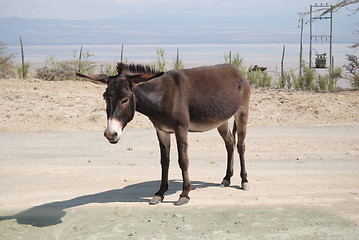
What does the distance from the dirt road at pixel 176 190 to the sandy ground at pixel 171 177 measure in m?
0.02

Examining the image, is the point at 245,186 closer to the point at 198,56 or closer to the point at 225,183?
the point at 225,183

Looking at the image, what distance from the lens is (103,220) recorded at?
7238mm

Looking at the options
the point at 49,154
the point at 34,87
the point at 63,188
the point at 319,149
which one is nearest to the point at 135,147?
the point at 49,154

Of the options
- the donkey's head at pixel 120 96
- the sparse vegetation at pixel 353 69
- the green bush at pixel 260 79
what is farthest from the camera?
the green bush at pixel 260 79

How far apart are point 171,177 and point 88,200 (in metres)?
1.90

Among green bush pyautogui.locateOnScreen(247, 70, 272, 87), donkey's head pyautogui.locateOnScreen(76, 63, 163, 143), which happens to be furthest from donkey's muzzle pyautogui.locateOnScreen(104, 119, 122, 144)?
green bush pyautogui.locateOnScreen(247, 70, 272, 87)

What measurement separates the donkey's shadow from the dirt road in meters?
0.02

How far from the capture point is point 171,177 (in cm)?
948

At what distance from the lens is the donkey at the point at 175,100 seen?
701cm

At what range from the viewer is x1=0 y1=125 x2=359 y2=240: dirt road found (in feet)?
22.6

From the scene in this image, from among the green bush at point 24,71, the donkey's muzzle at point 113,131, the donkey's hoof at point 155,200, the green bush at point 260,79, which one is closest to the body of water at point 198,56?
the green bush at point 24,71

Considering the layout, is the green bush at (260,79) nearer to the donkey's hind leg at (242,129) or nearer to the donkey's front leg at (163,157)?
the donkey's hind leg at (242,129)

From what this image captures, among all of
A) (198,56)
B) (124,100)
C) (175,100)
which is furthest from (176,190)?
(198,56)

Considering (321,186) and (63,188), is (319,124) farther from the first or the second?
(63,188)
